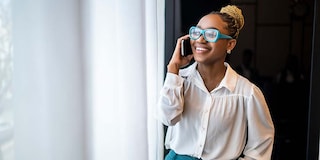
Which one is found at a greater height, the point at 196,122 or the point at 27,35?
the point at 27,35

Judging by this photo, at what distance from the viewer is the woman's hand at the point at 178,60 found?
0.77m

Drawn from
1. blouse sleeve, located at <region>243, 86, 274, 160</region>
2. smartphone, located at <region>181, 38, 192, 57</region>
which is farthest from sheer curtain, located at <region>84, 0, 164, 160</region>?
blouse sleeve, located at <region>243, 86, 274, 160</region>

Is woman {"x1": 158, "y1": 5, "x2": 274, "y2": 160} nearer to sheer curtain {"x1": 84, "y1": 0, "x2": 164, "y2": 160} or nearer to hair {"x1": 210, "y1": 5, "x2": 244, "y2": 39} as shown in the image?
hair {"x1": 210, "y1": 5, "x2": 244, "y2": 39}

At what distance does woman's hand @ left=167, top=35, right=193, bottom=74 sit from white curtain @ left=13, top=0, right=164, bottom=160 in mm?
93

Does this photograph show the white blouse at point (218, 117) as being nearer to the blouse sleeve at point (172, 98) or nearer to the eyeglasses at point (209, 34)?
the blouse sleeve at point (172, 98)

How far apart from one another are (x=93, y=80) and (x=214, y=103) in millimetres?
346

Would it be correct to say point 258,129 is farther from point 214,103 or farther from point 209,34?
point 209,34

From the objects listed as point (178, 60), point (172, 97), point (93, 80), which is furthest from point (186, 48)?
point (93, 80)

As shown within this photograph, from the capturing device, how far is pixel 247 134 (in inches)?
30.9

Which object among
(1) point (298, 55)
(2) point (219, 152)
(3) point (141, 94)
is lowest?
(2) point (219, 152)

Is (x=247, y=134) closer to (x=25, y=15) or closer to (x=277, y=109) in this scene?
(x=277, y=109)

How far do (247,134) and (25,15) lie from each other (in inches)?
24.8

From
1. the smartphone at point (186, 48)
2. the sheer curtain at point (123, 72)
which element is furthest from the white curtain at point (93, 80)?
the smartphone at point (186, 48)

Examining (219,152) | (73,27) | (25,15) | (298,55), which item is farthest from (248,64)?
(25,15)
